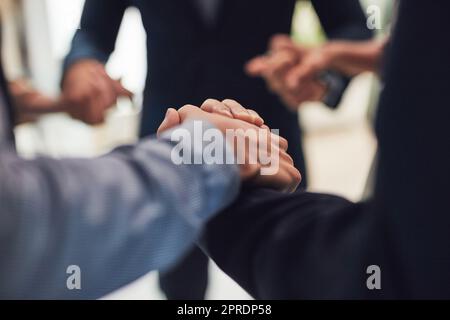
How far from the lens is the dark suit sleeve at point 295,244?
0.22 meters

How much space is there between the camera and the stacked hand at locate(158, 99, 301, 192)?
26cm

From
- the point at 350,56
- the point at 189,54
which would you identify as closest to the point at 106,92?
the point at 189,54

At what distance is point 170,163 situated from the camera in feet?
0.78

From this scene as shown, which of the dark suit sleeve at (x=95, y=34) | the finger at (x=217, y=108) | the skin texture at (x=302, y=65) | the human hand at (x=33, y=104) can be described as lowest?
the finger at (x=217, y=108)

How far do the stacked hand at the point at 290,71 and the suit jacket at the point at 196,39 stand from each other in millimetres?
15

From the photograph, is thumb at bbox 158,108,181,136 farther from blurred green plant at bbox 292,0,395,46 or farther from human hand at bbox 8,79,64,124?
blurred green plant at bbox 292,0,395,46

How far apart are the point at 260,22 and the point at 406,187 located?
382mm

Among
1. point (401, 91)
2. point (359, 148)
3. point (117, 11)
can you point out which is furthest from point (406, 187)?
point (359, 148)

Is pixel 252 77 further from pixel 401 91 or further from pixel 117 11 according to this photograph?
pixel 401 91

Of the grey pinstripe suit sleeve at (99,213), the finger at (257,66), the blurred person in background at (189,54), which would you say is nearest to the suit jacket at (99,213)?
the grey pinstripe suit sleeve at (99,213)

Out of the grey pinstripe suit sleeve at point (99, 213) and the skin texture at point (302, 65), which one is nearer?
the grey pinstripe suit sleeve at point (99, 213)

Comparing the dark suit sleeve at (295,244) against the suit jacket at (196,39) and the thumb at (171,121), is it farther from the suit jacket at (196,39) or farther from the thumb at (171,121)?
the suit jacket at (196,39)

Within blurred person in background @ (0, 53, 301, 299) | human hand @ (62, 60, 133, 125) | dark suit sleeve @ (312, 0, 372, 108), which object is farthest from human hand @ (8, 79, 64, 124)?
dark suit sleeve @ (312, 0, 372, 108)

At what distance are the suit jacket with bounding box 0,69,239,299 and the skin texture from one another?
A: 302mm
